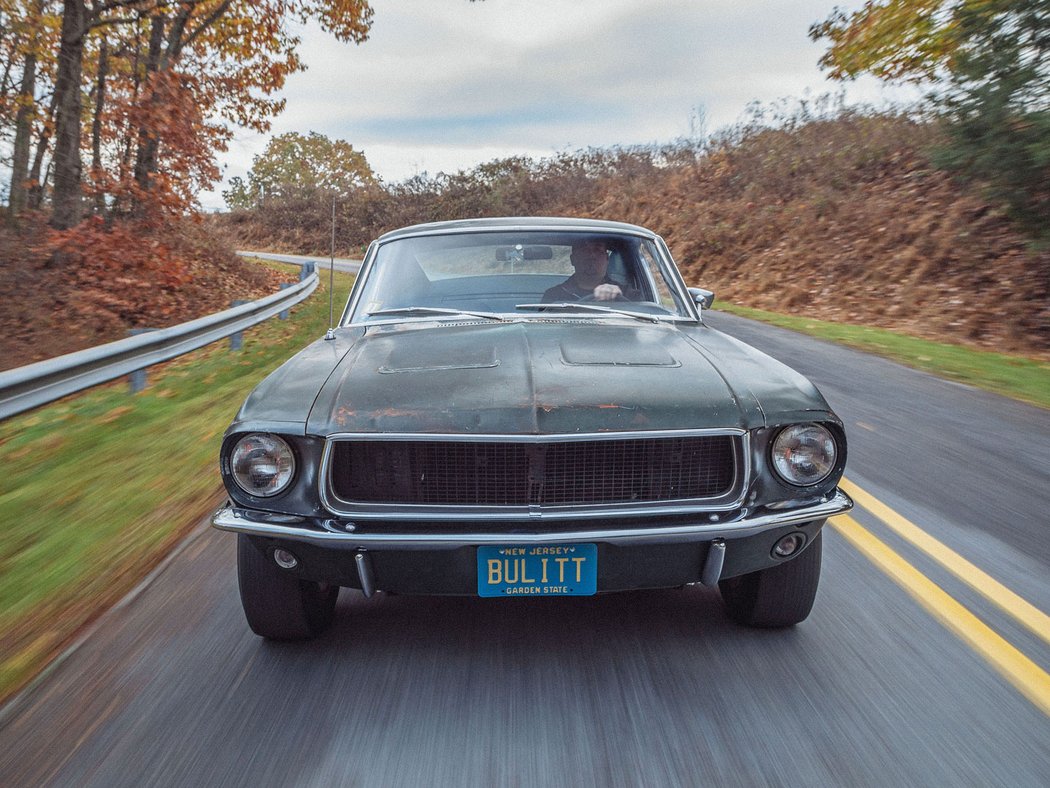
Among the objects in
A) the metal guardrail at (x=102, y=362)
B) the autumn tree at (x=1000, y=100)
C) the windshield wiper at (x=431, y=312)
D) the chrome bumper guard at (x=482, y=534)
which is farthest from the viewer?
the autumn tree at (x=1000, y=100)

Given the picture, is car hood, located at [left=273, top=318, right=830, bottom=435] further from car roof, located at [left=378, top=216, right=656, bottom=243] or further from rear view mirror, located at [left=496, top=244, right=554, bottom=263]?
car roof, located at [left=378, top=216, right=656, bottom=243]

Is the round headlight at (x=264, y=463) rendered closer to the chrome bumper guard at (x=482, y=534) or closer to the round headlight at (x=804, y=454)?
the chrome bumper guard at (x=482, y=534)

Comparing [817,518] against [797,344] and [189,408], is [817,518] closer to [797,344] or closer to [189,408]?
[189,408]

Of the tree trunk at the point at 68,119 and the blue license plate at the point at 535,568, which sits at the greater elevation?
the tree trunk at the point at 68,119

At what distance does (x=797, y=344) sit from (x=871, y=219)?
859cm

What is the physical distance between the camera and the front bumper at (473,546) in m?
2.50

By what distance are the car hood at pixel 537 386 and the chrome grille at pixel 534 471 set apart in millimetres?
68

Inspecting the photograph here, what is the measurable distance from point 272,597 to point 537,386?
1091 millimetres

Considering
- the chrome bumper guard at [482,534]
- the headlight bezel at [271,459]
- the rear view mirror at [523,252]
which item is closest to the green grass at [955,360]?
the rear view mirror at [523,252]

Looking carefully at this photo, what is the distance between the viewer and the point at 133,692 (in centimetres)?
254

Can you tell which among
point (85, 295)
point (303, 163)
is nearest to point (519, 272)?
point (85, 295)

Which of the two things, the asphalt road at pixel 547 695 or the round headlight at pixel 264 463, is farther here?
the round headlight at pixel 264 463

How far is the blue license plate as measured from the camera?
252 cm

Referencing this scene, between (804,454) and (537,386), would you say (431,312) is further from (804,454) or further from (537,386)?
(804,454)
